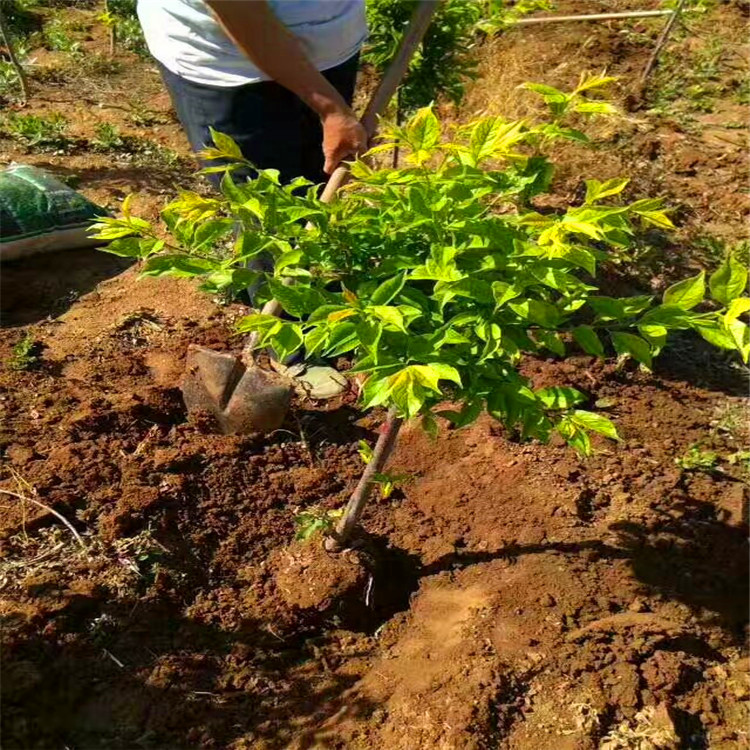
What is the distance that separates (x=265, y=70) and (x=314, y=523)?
55.6 inches

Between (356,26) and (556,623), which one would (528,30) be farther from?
(556,623)

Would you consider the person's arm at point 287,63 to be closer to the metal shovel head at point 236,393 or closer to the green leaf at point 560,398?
the metal shovel head at point 236,393

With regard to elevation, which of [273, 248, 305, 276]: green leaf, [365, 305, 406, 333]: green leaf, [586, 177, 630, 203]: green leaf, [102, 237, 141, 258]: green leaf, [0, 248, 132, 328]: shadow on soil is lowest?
[0, 248, 132, 328]: shadow on soil

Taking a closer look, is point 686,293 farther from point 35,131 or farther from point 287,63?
point 35,131

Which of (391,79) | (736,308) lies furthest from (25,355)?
(736,308)

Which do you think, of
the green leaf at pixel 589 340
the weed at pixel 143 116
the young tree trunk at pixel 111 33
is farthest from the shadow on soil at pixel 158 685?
the young tree trunk at pixel 111 33

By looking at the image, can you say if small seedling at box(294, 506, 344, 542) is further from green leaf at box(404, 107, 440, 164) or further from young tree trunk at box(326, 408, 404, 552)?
green leaf at box(404, 107, 440, 164)

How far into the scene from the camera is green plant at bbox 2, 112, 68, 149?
4551 millimetres

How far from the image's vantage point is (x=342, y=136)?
2.29m

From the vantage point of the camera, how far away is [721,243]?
13.6 ft

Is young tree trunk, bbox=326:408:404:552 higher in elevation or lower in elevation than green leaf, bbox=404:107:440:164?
lower

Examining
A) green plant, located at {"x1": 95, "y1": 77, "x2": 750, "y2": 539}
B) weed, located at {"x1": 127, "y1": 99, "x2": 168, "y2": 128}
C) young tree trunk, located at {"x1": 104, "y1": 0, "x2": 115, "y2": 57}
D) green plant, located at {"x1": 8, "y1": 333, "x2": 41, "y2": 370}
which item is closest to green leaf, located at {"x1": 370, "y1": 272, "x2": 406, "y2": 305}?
green plant, located at {"x1": 95, "y1": 77, "x2": 750, "y2": 539}

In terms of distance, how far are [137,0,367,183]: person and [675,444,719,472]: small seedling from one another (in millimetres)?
1788

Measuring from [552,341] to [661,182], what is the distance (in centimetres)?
329
